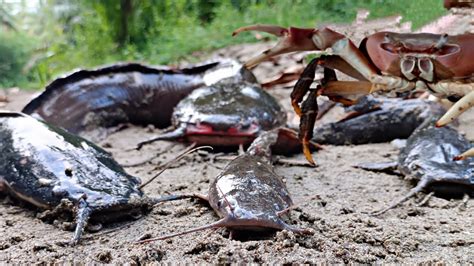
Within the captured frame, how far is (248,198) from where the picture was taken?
6.59 feet

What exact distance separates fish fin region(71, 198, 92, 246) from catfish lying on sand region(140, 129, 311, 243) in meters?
0.25

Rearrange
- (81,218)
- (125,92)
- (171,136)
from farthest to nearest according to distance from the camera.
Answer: (125,92) → (171,136) → (81,218)

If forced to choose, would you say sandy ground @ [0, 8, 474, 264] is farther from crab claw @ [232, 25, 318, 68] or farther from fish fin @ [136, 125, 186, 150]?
crab claw @ [232, 25, 318, 68]

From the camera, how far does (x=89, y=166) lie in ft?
7.80

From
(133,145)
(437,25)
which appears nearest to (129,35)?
(133,145)

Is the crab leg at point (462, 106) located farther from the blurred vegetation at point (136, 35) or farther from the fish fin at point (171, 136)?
the blurred vegetation at point (136, 35)

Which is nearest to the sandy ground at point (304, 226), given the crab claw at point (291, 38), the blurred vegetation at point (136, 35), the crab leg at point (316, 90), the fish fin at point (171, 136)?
the crab leg at point (316, 90)

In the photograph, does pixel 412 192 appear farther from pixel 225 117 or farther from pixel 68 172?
pixel 68 172

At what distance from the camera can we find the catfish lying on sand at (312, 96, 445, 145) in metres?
3.41

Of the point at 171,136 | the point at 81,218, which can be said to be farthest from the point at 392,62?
the point at 171,136

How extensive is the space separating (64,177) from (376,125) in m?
1.84

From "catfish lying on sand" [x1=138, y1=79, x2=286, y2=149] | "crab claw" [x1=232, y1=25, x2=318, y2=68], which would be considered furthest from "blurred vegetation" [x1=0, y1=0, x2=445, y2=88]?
"crab claw" [x1=232, y1=25, x2=318, y2=68]

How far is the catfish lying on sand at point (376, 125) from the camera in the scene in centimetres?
341

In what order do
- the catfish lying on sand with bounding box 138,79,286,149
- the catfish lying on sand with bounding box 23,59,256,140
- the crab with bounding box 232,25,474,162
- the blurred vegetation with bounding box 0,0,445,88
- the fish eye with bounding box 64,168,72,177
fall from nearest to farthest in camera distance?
the crab with bounding box 232,25,474,162, the fish eye with bounding box 64,168,72,177, the catfish lying on sand with bounding box 138,79,286,149, the catfish lying on sand with bounding box 23,59,256,140, the blurred vegetation with bounding box 0,0,445,88
